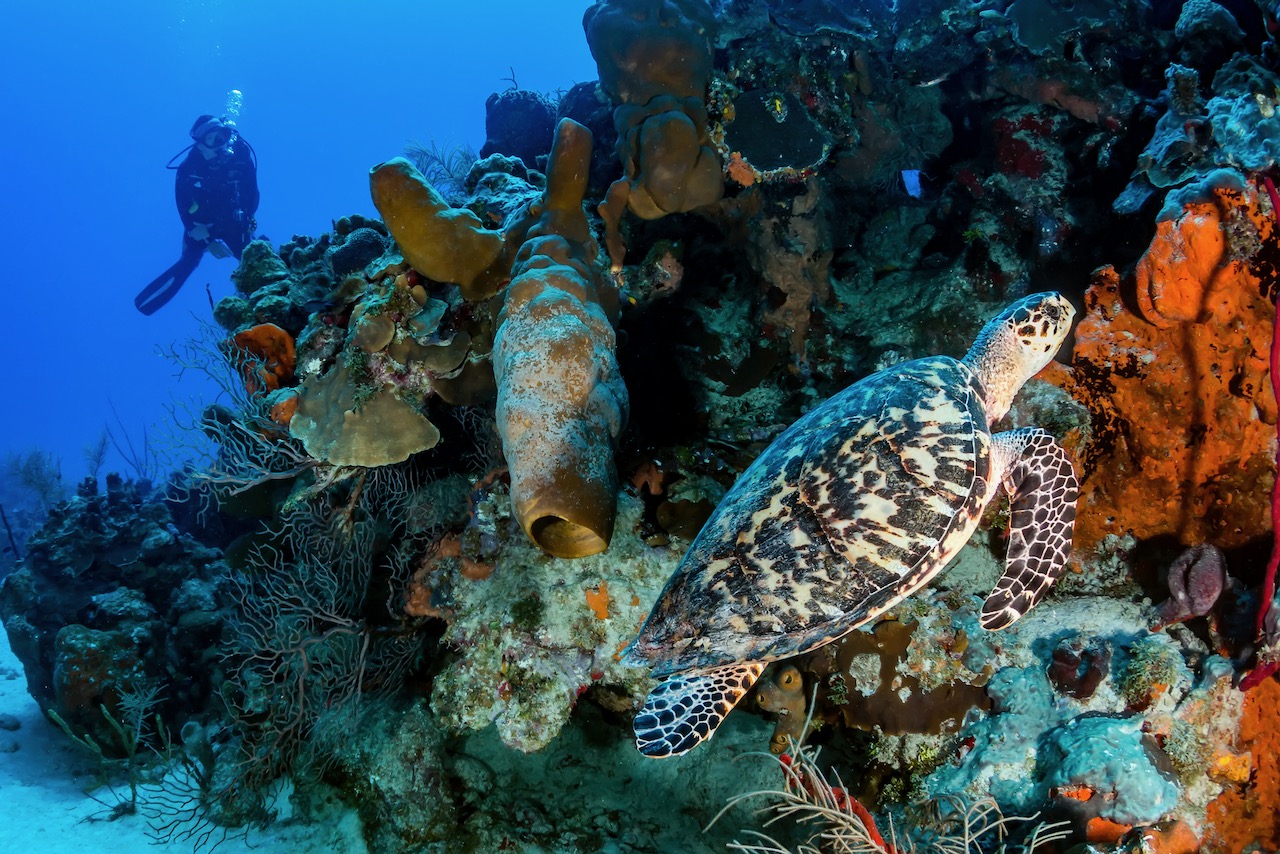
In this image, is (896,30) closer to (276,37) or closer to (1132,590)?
(1132,590)

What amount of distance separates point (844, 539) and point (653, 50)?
3683 millimetres

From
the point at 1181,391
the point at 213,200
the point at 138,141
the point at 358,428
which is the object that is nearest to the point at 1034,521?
the point at 1181,391

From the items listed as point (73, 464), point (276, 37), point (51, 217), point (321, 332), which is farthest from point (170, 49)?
point (321, 332)

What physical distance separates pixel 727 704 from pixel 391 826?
2347mm

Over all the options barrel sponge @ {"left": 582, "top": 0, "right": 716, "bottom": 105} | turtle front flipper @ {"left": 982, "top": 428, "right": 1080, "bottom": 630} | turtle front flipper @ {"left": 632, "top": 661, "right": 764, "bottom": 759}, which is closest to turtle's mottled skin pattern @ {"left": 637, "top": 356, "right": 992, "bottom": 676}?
turtle front flipper @ {"left": 632, "top": 661, "right": 764, "bottom": 759}

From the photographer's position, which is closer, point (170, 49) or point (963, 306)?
point (963, 306)

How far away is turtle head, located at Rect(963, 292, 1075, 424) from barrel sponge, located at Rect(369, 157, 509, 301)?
9.80ft

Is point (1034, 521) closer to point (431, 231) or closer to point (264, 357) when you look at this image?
point (431, 231)

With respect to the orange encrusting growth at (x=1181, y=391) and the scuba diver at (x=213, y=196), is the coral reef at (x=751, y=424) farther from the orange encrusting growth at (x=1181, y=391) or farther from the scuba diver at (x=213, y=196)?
the scuba diver at (x=213, y=196)

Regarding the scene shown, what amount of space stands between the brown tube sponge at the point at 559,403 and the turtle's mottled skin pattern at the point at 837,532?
0.71m

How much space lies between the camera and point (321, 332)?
4.43 m

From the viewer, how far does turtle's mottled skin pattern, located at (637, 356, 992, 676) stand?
2662 millimetres

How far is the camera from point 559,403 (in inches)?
129

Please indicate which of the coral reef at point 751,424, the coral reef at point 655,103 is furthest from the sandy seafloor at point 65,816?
the coral reef at point 655,103
